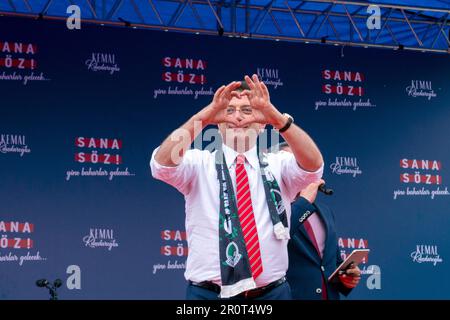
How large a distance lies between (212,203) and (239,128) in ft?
1.05

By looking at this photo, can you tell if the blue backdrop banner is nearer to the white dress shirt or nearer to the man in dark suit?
the man in dark suit

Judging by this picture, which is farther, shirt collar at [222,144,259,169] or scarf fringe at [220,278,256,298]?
shirt collar at [222,144,259,169]

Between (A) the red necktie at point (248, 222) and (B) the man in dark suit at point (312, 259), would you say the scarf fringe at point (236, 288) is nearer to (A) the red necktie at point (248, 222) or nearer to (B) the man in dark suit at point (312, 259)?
(A) the red necktie at point (248, 222)

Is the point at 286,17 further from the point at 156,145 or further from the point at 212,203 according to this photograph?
the point at 212,203

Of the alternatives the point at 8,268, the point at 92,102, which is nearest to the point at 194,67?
the point at 92,102

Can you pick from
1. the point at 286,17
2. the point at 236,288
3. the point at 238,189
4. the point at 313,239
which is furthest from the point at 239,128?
the point at 286,17

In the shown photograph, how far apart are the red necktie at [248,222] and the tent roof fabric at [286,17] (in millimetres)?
4130

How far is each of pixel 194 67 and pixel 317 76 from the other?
47.3 inches

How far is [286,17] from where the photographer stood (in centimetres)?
785

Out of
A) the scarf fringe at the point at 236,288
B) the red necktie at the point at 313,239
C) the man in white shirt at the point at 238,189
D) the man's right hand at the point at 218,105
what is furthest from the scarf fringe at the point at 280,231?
the red necktie at the point at 313,239

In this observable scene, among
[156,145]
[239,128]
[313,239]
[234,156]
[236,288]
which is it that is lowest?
[236,288]

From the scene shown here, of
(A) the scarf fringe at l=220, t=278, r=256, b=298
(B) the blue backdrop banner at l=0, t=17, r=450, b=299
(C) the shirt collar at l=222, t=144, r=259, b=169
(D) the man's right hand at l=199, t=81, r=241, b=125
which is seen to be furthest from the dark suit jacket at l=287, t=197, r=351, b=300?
(B) the blue backdrop banner at l=0, t=17, r=450, b=299

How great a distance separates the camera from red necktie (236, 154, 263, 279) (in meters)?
3.16
